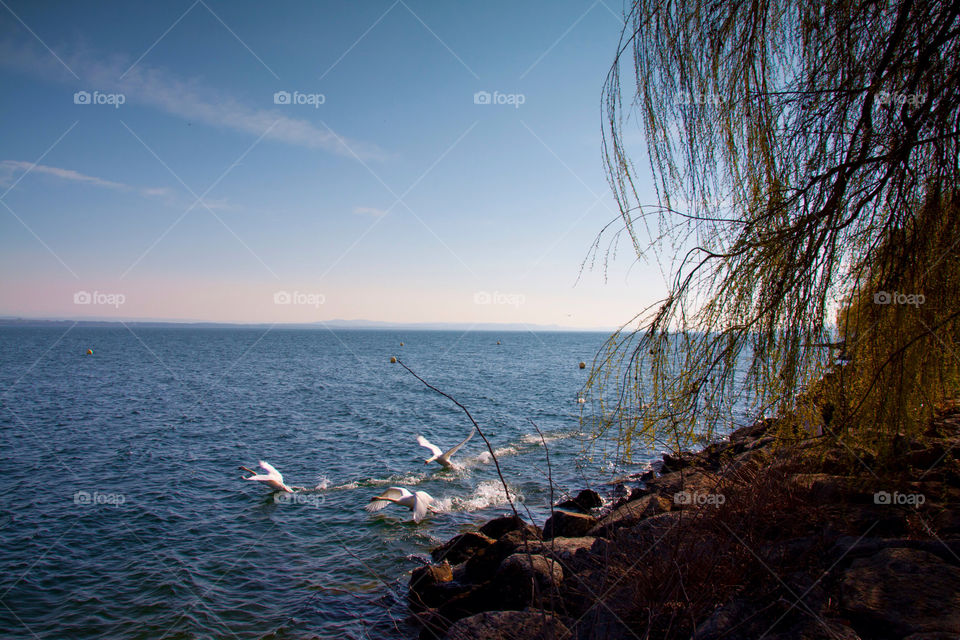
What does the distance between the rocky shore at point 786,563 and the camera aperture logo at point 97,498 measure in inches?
483

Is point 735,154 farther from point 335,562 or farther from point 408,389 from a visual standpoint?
point 408,389

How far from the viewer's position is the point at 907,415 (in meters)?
4.05

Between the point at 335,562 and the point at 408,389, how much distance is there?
30.2 metres

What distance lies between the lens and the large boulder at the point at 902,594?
334cm

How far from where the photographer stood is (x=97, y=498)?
14008mm

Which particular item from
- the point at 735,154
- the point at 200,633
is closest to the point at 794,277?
the point at 735,154

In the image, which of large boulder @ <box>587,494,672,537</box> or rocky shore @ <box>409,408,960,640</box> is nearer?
rocky shore @ <box>409,408,960,640</box>

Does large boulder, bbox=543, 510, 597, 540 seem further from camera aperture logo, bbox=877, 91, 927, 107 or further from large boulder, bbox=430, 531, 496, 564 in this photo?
camera aperture logo, bbox=877, 91, 927, 107

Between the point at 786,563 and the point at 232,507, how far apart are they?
13.1 metres

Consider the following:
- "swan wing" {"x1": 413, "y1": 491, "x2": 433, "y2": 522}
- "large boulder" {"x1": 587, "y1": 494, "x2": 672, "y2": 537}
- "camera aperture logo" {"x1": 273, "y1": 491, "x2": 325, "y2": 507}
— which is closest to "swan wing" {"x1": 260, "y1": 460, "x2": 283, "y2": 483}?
"camera aperture logo" {"x1": 273, "y1": 491, "x2": 325, "y2": 507}

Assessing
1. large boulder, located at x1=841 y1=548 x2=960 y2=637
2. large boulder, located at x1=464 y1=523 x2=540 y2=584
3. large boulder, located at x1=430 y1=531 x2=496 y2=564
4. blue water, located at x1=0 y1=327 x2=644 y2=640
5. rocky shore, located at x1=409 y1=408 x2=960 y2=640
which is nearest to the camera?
large boulder, located at x1=841 y1=548 x2=960 y2=637

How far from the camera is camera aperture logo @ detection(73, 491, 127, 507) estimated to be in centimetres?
1366

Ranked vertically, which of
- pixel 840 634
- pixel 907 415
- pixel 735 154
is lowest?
pixel 840 634

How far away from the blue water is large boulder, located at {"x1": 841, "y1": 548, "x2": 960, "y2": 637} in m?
2.02
